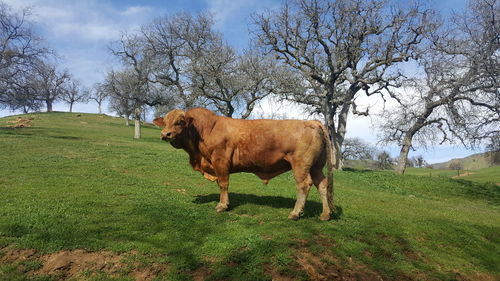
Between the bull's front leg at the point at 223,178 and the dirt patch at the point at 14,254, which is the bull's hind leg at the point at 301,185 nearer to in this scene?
the bull's front leg at the point at 223,178

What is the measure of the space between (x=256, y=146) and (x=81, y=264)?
442cm

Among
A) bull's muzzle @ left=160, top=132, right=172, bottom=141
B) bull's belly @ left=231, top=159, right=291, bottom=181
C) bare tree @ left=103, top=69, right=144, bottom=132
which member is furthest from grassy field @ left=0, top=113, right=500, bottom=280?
bare tree @ left=103, top=69, right=144, bottom=132

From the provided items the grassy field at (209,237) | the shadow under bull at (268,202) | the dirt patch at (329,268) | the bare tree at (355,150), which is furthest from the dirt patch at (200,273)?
the bare tree at (355,150)

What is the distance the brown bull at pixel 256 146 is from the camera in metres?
→ 7.55

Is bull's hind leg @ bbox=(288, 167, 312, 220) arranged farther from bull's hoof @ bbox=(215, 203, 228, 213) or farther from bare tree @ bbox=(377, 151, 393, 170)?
bare tree @ bbox=(377, 151, 393, 170)

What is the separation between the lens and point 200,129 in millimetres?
8203

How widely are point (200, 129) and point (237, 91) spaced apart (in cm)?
2444

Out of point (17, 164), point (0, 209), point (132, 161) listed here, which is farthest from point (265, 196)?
point (17, 164)

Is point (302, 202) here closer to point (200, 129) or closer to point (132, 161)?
point (200, 129)

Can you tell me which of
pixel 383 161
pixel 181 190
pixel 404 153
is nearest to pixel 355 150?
pixel 383 161

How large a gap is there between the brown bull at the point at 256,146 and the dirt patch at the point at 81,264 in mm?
3068

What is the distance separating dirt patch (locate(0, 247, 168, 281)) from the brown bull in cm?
307

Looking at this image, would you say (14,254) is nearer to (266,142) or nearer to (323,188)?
(266,142)

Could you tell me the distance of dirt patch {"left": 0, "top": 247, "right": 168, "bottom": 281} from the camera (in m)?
5.00
